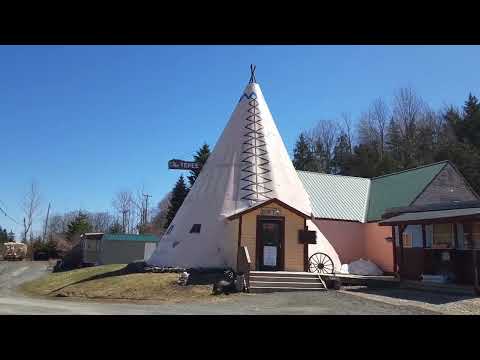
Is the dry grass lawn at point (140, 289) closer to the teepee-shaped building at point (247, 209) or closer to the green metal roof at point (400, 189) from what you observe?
the teepee-shaped building at point (247, 209)

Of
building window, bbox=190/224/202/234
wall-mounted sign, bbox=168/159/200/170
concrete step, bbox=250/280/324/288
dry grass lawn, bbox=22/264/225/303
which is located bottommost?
dry grass lawn, bbox=22/264/225/303

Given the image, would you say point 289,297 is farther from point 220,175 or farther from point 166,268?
point 220,175

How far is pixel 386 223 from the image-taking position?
52.8ft

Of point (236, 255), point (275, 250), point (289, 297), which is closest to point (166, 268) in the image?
point (236, 255)

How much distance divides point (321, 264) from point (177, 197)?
20981 mm

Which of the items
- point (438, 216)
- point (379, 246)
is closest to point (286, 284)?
point (438, 216)

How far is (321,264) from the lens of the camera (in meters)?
17.1

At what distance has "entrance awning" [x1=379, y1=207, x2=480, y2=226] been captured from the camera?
1295 centimetres

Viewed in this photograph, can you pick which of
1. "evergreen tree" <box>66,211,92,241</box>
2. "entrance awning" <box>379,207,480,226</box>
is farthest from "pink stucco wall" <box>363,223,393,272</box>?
"evergreen tree" <box>66,211,92,241</box>

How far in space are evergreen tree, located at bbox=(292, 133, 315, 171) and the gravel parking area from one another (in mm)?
34142

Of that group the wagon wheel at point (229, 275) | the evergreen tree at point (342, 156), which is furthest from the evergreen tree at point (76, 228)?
the wagon wheel at point (229, 275)

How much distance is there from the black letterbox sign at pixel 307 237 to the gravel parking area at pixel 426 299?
242cm

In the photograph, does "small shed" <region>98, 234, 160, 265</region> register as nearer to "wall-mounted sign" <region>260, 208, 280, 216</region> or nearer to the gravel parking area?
"wall-mounted sign" <region>260, 208, 280, 216</region>

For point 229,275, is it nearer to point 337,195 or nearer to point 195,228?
point 195,228
